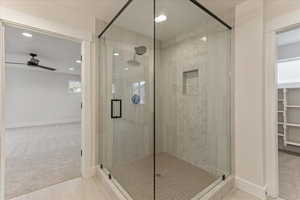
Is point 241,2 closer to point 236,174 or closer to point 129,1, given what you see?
point 129,1

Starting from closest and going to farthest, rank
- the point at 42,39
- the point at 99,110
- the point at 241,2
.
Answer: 1. the point at 241,2
2. the point at 99,110
3. the point at 42,39

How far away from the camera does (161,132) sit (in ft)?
9.32

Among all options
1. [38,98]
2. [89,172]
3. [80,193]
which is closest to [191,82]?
[89,172]

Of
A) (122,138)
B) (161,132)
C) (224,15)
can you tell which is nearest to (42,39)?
(122,138)

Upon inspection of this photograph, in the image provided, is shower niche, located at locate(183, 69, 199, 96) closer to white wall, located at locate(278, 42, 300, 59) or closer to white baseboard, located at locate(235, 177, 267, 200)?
white baseboard, located at locate(235, 177, 267, 200)

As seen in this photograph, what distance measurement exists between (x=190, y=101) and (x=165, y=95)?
1.58ft

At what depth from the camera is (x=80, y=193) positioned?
185 centimetres

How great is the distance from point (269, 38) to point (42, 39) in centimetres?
422

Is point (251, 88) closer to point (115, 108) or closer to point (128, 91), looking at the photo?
point (128, 91)

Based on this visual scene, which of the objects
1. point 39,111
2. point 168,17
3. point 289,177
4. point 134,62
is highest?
point 168,17

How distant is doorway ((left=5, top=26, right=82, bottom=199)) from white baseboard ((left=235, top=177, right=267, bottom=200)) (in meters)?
2.36

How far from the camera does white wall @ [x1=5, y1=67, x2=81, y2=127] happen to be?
593 centimetres

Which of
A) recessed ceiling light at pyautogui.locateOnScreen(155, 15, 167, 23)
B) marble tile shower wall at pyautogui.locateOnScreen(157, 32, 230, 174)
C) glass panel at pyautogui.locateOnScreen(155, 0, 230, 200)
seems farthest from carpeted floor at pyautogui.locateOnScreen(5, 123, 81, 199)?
recessed ceiling light at pyautogui.locateOnScreen(155, 15, 167, 23)

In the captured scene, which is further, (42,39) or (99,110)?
(42,39)
